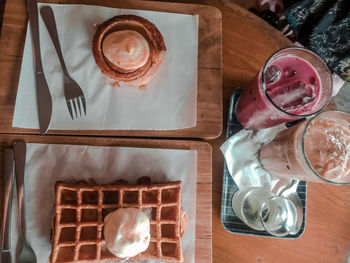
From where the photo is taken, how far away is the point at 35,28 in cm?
107

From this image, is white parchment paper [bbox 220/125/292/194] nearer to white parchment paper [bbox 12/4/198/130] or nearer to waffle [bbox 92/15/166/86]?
white parchment paper [bbox 12/4/198/130]

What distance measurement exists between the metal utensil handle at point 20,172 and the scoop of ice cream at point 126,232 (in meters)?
0.32

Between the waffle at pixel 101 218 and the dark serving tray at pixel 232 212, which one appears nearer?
the waffle at pixel 101 218

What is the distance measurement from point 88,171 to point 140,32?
1.82ft

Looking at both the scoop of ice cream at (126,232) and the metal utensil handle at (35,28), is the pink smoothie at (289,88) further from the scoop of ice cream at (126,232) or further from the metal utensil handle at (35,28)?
the metal utensil handle at (35,28)

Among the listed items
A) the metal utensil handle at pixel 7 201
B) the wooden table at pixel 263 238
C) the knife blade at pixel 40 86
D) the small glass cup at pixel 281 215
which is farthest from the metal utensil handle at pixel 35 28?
the small glass cup at pixel 281 215

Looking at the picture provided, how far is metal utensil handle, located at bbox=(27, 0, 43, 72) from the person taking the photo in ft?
3.43

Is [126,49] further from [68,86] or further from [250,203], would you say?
[250,203]

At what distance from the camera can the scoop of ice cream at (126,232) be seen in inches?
33.9

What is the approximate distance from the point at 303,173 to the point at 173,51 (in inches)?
26.0

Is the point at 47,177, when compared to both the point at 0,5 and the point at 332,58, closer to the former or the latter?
the point at 0,5

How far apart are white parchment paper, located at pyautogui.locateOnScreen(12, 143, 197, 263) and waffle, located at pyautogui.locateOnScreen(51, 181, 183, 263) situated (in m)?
0.06

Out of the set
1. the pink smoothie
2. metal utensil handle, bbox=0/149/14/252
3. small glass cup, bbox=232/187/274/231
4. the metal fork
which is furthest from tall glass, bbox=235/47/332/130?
metal utensil handle, bbox=0/149/14/252

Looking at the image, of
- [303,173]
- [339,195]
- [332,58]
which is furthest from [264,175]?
[332,58]
